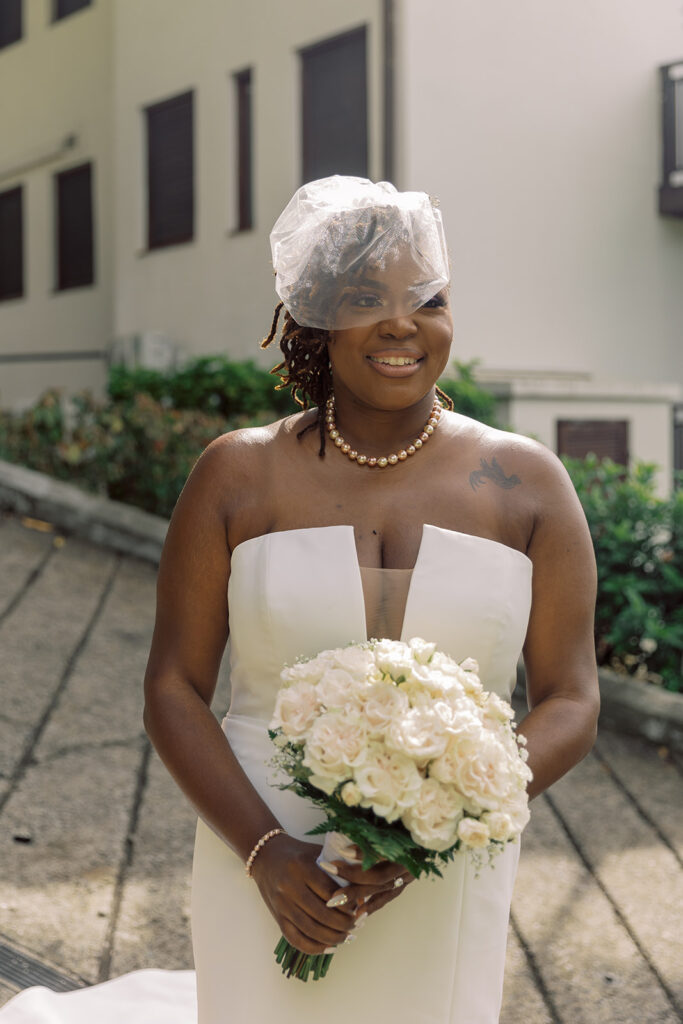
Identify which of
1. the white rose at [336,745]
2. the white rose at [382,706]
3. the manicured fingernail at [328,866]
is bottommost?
the manicured fingernail at [328,866]

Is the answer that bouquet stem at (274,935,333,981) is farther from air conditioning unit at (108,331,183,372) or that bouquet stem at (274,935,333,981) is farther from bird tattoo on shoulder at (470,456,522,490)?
air conditioning unit at (108,331,183,372)

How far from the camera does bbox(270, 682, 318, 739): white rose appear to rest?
1.75m

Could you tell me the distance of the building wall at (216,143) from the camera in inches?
403

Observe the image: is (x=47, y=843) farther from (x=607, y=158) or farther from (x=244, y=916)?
(x=607, y=158)

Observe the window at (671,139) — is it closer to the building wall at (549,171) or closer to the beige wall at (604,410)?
the building wall at (549,171)

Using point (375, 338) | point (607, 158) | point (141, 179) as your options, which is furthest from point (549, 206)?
point (375, 338)

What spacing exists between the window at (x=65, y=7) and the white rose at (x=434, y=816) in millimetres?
13660

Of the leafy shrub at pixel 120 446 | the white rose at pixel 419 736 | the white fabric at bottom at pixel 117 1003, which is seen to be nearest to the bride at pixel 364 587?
the white rose at pixel 419 736

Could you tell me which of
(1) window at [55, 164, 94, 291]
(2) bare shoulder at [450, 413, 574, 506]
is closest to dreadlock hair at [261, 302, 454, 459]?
(2) bare shoulder at [450, 413, 574, 506]

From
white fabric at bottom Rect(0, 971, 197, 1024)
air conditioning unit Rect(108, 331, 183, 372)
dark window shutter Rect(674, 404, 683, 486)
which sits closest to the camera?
white fabric at bottom Rect(0, 971, 197, 1024)

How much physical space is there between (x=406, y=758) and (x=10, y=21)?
1543cm

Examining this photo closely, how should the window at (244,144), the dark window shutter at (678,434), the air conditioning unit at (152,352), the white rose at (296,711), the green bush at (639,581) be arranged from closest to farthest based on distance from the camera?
the white rose at (296,711)
the green bush at (639,581)
the window at (244,144)
the dark window shutter at (678,434)
the air conditioning unit at (152,352)

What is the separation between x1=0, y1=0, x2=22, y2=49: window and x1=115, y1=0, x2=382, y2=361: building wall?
325 centimetres

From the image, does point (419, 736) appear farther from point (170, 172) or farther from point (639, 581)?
point (170, 172)
